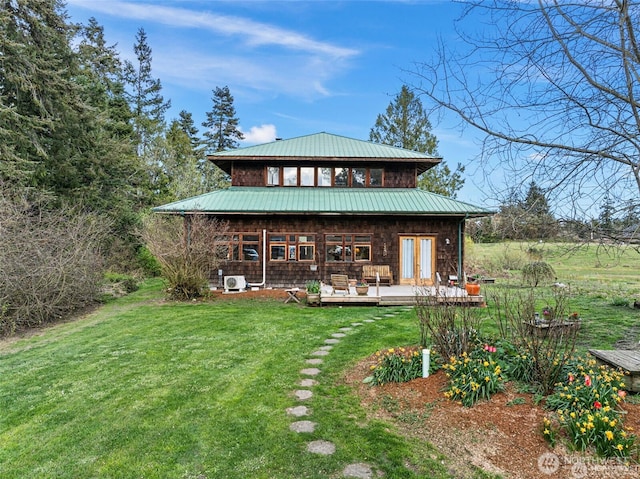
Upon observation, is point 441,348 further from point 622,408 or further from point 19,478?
point 19,478

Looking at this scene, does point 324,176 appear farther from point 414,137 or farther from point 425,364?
point 414,137

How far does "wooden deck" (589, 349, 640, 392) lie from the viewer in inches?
151

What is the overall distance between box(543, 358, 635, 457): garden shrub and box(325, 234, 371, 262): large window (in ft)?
32.7

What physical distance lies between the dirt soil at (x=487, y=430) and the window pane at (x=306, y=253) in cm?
935

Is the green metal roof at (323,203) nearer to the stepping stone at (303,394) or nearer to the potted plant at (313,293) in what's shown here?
the potted plant at (313,293)

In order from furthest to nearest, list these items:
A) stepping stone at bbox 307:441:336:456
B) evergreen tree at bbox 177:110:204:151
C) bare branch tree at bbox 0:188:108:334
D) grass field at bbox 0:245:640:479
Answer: evergreen tree at bbox 177:110:204:151 < bare branch tree at bbox 0:188:108:334 < stepping stone at bbox 307:441:336:456 < grass field at bbox 0:245:640:479

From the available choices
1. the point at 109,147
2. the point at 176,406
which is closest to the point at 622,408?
the point at 176,406

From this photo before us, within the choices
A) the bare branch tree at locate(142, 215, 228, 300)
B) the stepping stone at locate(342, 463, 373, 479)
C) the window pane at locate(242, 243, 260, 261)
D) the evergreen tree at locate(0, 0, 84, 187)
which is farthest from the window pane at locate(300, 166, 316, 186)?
the stepping stone at locate(342, 463, 373, 479)

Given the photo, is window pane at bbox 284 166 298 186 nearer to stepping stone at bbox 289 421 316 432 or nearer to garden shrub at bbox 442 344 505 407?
garden shrub at bbox 442 344 505 407

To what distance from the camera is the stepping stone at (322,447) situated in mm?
3252

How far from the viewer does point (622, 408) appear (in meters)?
3.48

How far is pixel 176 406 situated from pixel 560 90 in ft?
17.0

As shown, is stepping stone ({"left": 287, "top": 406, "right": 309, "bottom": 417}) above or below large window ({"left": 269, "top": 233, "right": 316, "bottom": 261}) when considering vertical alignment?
below

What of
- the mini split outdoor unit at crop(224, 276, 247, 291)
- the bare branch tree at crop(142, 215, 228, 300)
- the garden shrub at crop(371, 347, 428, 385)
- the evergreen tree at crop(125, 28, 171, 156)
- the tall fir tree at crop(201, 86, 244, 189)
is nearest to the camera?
the garden shrub at crop(371, 347, 428, 385)
